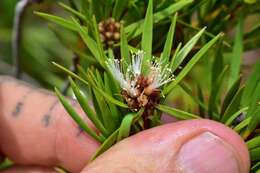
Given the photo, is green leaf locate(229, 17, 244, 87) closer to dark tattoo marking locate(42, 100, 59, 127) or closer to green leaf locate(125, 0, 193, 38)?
green leaf locate(125, 0, 193, 38)

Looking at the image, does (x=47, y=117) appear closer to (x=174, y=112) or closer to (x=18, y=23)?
(x=18, y=23)

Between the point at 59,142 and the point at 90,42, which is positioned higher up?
the point at 90,42

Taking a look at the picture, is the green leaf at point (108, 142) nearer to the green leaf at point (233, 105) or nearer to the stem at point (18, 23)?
the green leaf at point (233, 105)

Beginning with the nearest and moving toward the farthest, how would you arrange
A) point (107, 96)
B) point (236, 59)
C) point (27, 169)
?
point (107, 96), point (236, 59), point (27, 169)

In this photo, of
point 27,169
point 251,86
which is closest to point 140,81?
point 251,86

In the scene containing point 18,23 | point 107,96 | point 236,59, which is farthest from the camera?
point 18,23

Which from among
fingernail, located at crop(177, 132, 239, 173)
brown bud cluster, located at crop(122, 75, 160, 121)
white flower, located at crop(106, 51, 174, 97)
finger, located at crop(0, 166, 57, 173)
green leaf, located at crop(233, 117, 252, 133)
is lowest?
finger, located at crop(0, 166, 57, 173)

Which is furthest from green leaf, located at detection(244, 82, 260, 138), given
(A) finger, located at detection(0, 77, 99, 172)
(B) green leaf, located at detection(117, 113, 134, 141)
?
(A) finger, located at detection(0, 77, 99, 172)
